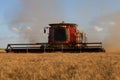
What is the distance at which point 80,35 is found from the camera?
3697cm

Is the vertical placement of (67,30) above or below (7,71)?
above

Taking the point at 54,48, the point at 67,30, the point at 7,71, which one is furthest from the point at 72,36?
the point at 7,71

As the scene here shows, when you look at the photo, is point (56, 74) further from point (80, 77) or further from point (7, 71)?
point (7, 71)

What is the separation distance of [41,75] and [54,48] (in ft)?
77.0

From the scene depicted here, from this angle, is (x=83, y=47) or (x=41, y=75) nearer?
(x=41, y=75)

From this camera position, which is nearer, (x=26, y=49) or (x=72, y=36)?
(x=26, y=49)

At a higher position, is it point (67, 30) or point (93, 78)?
point (67, 30)

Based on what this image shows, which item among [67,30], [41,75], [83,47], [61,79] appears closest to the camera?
[61,79]

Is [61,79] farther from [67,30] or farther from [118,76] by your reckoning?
[67,30]

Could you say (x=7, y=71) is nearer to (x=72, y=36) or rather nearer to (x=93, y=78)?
(x=93, y=78)

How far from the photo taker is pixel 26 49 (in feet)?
111

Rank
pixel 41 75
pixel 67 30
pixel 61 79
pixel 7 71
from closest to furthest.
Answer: pixel 61 79
pixel 41 75
pixel 7 71
pixel 67 30

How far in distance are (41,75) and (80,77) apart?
1196mm

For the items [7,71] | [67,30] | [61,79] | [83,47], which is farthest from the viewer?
[67,30]
